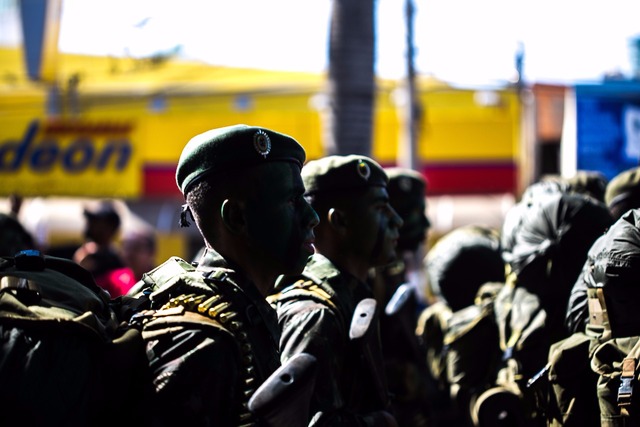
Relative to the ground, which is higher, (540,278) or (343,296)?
(343,296)

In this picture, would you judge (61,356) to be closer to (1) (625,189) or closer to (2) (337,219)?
(2) (337,219)

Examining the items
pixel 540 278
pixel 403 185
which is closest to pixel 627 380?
pixel 540 278

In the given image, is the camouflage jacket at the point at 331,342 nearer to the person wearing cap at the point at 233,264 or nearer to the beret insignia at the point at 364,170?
the beret insignia at the point at 364,170

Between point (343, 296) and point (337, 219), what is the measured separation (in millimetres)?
445

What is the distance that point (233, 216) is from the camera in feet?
11.0

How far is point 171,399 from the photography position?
111 inches

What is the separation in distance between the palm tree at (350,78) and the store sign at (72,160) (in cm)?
1067

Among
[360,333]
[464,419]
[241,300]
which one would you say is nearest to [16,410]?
[241,300]

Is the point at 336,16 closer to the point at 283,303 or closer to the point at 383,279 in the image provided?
the point at 383,279

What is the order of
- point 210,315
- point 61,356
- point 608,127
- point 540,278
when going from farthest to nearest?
point 608,127 → point 540,278 → point 210,315 → point 61,356

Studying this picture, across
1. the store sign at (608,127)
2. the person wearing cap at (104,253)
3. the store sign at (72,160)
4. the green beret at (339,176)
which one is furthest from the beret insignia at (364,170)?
the store sign at (72,160)

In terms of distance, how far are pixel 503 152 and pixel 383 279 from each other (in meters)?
14.3

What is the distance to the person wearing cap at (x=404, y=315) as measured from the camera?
594 centimetres

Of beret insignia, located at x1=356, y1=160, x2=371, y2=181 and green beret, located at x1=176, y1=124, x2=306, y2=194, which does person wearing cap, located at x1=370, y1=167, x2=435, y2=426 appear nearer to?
beret insignia, located at x1=356, y1=160, x2=371, y2=181
